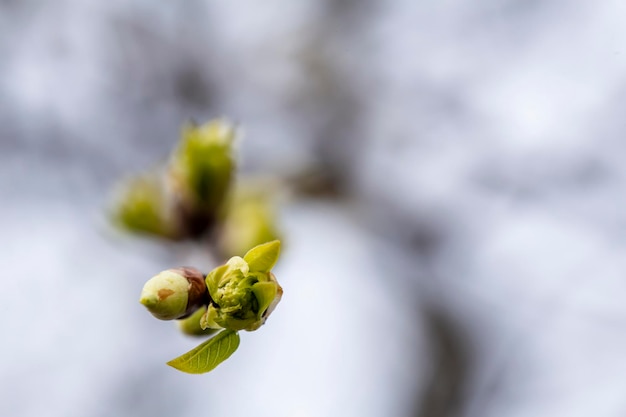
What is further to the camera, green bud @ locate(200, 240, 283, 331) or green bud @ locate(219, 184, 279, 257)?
green bud @ locate(219, 184, 279, 257)

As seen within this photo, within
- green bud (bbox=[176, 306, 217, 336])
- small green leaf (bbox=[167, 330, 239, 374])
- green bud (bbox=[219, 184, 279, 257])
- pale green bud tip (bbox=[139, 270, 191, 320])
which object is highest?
green bud (bbox=[219, 184, 279, 257])

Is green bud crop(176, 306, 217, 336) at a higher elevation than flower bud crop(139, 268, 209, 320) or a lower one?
higher

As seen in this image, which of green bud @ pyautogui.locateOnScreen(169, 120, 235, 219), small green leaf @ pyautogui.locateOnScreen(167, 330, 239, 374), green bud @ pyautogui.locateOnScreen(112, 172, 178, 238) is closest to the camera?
small green leaf @ pyautogui.locateOnScreen(167, 330, 239, 374)

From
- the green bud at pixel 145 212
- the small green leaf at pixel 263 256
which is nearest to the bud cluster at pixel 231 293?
the small green leaf at pixel 263 256

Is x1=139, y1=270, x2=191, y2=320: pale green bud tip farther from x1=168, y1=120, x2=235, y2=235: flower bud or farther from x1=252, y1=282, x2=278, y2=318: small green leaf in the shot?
x1=168, y1=120, x2=235, y2=235: flower bud

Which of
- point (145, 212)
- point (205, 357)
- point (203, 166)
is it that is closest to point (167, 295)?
point (205, 357)

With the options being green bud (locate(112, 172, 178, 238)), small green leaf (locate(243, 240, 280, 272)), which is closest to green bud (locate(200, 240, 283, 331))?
small green leaf (locate(243, 240, 280, 272))

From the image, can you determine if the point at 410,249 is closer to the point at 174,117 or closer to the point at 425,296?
the point at 425,296

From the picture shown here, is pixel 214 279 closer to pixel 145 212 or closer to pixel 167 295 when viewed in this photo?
pixel 167 295

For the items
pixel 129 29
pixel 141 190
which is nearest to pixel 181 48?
pixel 129 29
